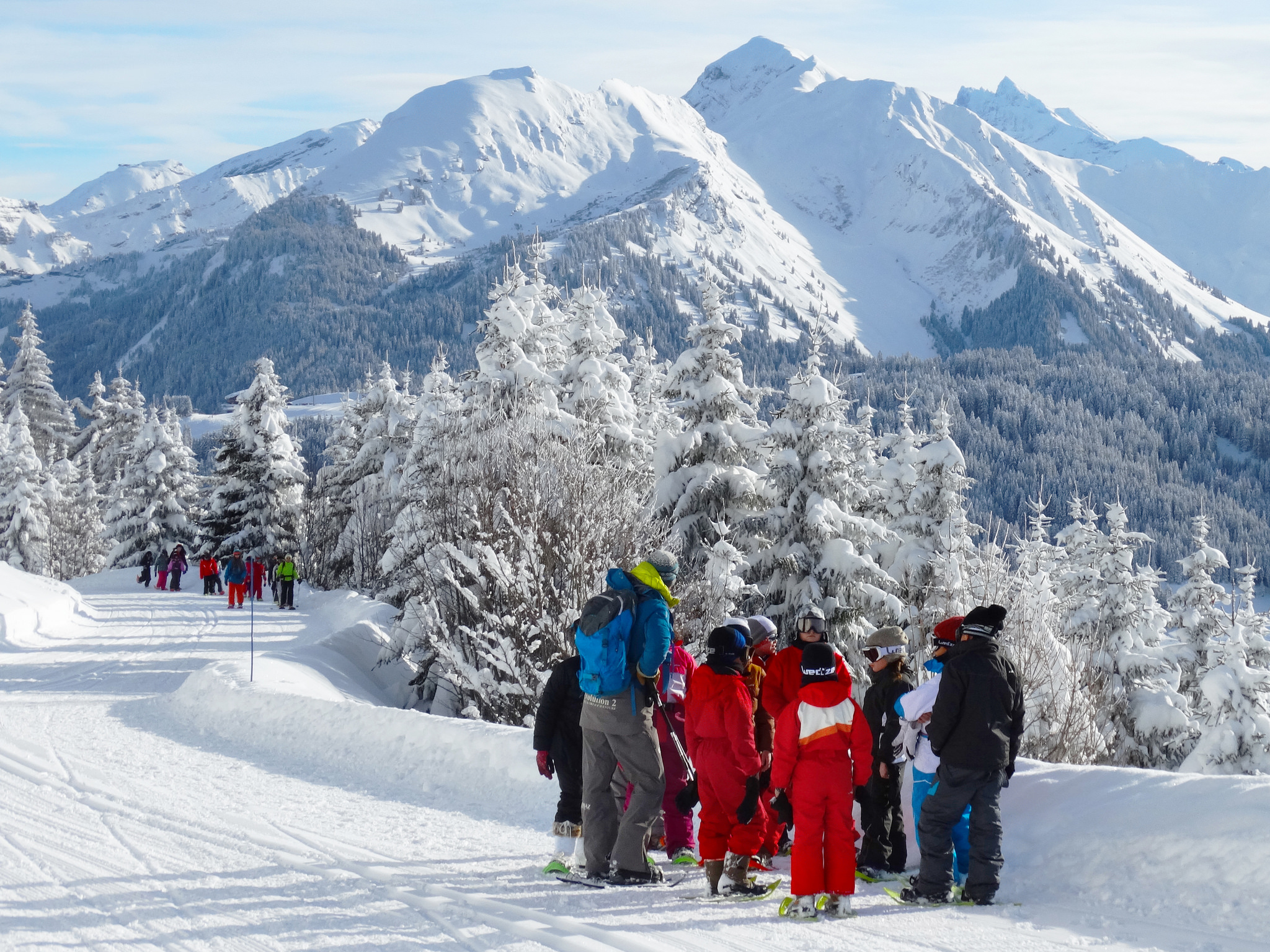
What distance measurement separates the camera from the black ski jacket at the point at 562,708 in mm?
6965

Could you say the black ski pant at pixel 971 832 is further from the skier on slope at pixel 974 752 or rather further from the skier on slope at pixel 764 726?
the skier on slope at pixel 764 726

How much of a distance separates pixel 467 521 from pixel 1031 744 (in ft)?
26.8

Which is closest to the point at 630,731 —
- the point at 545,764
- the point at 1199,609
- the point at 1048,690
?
the point at 545,764

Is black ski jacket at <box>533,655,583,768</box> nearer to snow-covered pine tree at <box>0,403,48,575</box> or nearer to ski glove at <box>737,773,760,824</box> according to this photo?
ski glove at <box>737,773,760,824</box>

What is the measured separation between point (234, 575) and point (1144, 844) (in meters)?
26.3

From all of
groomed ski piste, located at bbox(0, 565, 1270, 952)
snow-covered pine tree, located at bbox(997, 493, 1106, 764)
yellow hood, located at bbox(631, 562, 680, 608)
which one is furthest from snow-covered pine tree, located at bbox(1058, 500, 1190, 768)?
yellow hood, located at bbox(631, 562, 680, 608)

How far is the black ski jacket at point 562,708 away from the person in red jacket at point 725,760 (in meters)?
0.90

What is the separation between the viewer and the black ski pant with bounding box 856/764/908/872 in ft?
22.6

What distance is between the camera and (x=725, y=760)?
6.30 m

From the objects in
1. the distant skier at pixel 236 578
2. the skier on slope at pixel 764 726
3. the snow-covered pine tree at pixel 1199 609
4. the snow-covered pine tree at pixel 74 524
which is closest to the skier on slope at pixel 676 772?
the skier on slope at pixel 764 726

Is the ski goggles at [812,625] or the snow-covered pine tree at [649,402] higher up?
the snow-covered pine tree at [649,402]

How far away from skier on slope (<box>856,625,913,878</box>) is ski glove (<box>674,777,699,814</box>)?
1046 millimetres

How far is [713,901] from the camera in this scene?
245 inches

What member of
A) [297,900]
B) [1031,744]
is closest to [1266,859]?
[297,900]
